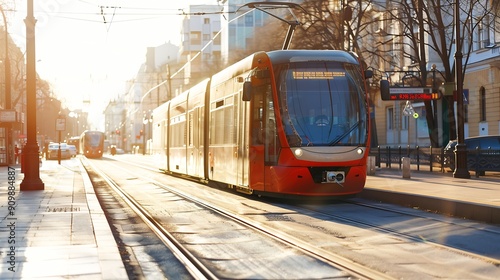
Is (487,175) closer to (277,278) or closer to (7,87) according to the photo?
(277,278)

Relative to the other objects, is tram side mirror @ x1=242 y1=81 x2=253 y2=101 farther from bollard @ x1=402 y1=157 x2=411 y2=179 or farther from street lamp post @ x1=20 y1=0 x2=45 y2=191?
bollard @ x1=402 y1=157 x2=411 y2=179

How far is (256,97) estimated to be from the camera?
1641 centimetres

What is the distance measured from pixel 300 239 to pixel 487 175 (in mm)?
19420

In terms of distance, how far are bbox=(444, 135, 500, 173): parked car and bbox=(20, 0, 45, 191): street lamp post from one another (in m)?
13.9

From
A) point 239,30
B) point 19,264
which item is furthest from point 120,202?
point 239,30

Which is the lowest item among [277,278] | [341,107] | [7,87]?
[277,278]

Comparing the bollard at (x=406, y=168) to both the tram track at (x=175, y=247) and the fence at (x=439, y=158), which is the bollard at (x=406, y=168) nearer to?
the fence at (x=439, y=158)

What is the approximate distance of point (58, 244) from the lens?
9.29 meters

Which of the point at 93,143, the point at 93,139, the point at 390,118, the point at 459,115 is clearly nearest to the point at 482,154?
the point at 459,115

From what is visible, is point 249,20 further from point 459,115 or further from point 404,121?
point 459,115

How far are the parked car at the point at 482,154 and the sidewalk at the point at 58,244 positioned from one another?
15740 millimetres

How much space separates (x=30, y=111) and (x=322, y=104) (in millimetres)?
8222

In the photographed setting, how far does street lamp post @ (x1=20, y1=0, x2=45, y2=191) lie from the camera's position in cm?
1956

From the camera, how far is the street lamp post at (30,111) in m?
19.6
